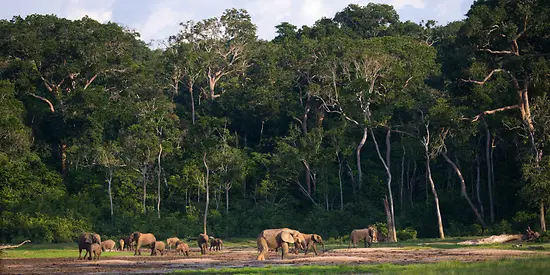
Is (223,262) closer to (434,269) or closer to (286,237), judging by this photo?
(286,237)

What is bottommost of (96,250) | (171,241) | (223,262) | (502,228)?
(223,262)

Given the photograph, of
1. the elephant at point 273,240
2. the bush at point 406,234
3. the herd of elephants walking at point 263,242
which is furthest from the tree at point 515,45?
the elephant at point 273,240

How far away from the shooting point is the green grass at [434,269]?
22094mm

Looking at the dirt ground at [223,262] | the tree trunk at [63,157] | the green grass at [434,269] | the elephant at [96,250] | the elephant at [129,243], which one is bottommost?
the green grass at [434,269]

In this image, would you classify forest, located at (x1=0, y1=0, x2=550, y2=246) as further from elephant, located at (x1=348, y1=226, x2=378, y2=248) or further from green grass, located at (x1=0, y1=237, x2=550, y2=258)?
elephant, located at (x1=348, y1=226, x2=378, y2=248)

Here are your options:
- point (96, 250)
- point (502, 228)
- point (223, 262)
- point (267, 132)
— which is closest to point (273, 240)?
point (223, 262)

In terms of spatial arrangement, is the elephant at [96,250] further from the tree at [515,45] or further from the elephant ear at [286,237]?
the tree at [515,45]

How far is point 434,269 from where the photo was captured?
940 inches

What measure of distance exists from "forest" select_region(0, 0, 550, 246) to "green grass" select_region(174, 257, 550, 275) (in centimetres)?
2313

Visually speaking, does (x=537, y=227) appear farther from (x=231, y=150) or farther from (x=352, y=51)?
(x=231, y=150)

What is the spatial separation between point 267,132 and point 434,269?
5056 cm

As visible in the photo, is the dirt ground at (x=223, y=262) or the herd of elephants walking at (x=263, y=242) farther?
the herd of elephants walking at (x=263, y=242)

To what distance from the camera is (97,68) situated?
6581cm

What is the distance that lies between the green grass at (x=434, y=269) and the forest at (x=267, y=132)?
910 inches
